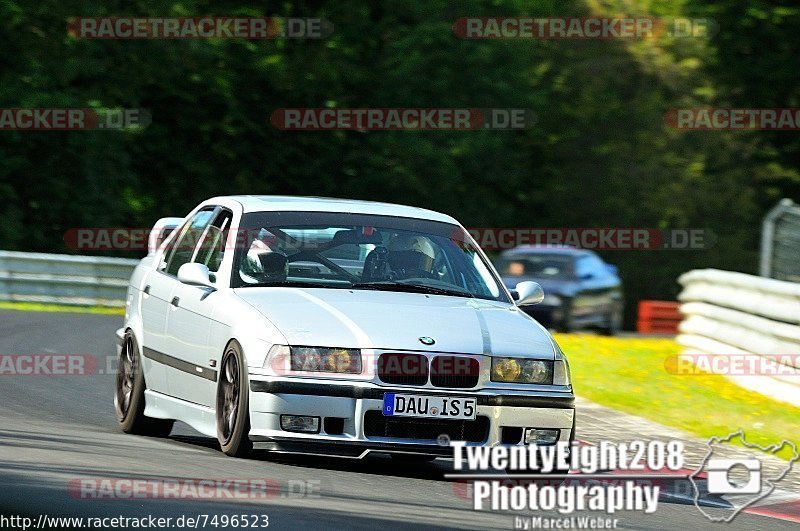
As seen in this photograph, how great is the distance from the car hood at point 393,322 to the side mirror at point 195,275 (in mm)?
276

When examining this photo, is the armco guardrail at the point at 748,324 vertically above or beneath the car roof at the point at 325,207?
beneath

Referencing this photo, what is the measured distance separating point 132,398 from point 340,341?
2478 millimetres

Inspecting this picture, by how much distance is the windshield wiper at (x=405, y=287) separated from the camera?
9945 mm

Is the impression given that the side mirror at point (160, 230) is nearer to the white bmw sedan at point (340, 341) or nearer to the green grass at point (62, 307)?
the white bmw sedan at point (340, 341)

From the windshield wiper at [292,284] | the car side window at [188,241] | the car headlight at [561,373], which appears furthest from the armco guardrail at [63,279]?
the car headlight at [561,373]

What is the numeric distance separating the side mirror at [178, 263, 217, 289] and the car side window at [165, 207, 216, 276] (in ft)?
2.68

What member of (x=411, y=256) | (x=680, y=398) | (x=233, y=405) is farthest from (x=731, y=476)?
(x=680, y=398)

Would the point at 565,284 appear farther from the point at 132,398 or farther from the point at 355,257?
the point at 355,257

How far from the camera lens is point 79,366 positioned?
15664 millimetres

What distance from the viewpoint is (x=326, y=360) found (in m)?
8.97

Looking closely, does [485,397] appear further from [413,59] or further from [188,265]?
[413,59]

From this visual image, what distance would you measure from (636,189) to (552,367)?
42.3m

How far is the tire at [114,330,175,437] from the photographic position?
10877 mm

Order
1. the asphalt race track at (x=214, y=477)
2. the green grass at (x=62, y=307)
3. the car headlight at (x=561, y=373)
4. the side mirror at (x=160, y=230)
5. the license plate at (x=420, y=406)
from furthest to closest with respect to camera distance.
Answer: the green grass at (x=62, y=307)
the side mirror at (x=160, y=230)
the car headlight at (x=561, y=373)
the license plate at (x=420, y=406)
the asphalt race track at (x=214, y=477)
